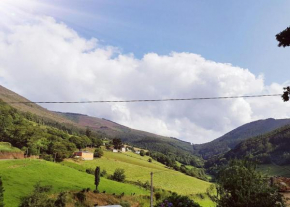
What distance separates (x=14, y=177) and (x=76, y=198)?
1583 centimetres

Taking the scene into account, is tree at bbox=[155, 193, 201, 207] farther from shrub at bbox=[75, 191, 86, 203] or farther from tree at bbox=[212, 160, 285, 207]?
shrub at bbox=[75, 191, 86, 203]

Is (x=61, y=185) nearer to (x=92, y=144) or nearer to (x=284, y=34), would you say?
(x=284, y=34)

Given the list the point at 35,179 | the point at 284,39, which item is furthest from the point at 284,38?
the point at 35,179

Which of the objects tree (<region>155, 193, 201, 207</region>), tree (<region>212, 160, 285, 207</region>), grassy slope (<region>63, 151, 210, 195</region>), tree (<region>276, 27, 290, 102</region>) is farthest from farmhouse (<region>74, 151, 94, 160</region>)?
tree (<region>276, 27, 290, 102</region>)

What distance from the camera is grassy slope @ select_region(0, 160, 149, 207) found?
49.8 metres

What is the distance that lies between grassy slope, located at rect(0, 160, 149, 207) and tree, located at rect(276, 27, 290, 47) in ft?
154

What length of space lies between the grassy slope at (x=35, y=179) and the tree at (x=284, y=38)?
47.0 metres

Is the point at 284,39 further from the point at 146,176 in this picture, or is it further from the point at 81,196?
the point at 146,176

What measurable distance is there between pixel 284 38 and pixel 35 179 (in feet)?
212

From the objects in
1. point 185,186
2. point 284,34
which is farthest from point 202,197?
point 284,34

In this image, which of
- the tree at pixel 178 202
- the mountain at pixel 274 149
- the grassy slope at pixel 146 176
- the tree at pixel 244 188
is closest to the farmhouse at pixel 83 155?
the grassy slope at pixel 146 176

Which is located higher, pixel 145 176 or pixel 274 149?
pixel 274 149

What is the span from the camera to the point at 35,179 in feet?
200

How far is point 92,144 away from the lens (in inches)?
5763
